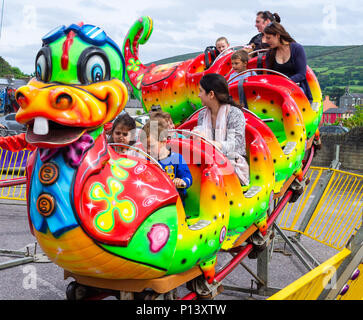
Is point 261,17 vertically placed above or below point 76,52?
above

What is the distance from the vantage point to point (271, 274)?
491cm

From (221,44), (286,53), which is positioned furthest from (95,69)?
(221,44)

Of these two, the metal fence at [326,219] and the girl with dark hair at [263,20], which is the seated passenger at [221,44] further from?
the metal fence at [326,219]

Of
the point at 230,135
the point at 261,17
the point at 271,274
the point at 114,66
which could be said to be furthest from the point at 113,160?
the point at 261,17

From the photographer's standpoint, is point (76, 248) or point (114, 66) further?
point (114, 66)

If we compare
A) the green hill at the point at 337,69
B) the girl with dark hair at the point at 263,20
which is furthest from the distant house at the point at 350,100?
the girl with dark hair at the point at 263,20

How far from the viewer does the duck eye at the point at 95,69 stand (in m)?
1.92

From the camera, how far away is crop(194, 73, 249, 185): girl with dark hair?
117 inches

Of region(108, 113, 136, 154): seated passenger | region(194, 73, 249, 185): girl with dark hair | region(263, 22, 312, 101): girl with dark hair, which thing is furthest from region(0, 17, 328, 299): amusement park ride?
region(263, 22, 312, 101): girl with dark hair

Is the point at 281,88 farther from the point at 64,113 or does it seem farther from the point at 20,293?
the point at 20,293

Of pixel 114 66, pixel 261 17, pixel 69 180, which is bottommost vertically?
pixel 69 180

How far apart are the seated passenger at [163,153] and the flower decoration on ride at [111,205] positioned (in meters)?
0.50

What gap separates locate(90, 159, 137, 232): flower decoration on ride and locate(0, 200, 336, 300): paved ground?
242 centimetres
